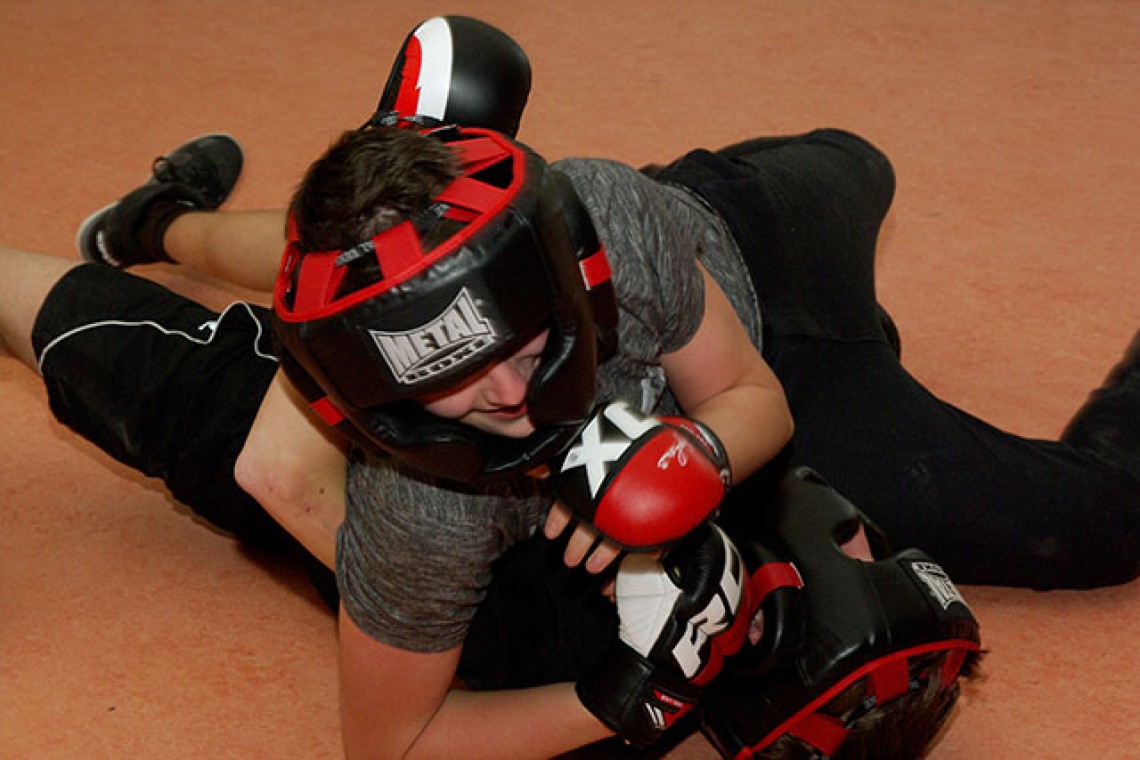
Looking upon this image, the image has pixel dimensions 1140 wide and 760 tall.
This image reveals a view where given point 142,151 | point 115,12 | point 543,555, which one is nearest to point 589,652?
point 543,555

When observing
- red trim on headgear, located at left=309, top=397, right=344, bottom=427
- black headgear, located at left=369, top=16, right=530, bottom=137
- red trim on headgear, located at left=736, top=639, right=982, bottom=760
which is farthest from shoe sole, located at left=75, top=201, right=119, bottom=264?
red trim on headgear, located at left=736, top=639, right=982, bottom=760

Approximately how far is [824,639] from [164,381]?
974mm

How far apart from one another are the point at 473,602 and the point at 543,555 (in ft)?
0.86

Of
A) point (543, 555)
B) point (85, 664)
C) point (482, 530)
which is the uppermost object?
point (482, 530)

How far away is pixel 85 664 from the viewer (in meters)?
1.94

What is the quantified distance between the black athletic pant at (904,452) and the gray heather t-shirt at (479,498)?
328 mm

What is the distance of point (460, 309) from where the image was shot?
121cm

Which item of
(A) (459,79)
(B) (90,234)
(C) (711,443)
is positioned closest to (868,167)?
(A) (459,79)

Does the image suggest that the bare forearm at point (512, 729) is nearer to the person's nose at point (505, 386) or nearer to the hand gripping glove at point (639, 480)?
the hand gripping glove at point (639, 480)

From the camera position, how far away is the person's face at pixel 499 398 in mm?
1303

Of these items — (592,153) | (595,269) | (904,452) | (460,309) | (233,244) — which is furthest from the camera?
(592,153)

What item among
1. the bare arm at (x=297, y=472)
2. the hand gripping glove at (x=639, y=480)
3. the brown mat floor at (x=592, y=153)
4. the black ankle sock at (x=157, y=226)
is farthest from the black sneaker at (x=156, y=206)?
the hand gripping glove at (x=639, y=480)

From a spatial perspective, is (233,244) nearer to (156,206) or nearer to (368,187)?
(156,206)

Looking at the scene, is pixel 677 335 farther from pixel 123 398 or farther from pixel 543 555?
pixel 123 398
